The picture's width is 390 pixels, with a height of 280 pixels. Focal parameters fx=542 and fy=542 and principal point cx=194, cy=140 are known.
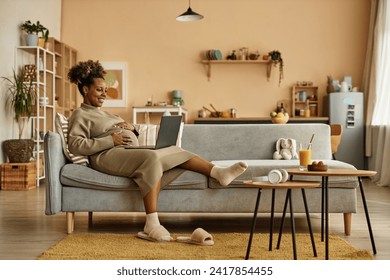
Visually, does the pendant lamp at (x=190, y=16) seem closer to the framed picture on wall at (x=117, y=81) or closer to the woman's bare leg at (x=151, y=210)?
the framed picture on wall at (x=117, y=81)

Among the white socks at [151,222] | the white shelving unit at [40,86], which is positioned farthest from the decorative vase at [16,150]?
the white socks at [151,222]

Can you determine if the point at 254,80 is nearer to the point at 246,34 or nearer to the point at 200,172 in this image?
the point at 246,34

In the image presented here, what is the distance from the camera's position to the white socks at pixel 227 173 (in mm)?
3364

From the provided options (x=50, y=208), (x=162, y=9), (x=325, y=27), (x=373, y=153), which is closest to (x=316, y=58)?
(x=325, y=27)

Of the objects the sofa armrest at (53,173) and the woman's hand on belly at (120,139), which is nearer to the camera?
the sofa armrest at (53,173)

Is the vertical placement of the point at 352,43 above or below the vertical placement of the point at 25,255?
above

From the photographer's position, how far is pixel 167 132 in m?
3.61

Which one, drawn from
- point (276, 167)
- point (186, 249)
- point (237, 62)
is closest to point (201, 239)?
point (186, 249)

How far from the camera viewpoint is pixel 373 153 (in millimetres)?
7609

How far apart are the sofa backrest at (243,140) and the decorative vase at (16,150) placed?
277cm

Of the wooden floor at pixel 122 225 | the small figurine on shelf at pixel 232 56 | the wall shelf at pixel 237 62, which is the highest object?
the small figurine on shelf at pixel 232 56

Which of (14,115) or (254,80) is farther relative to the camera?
(254,80)
